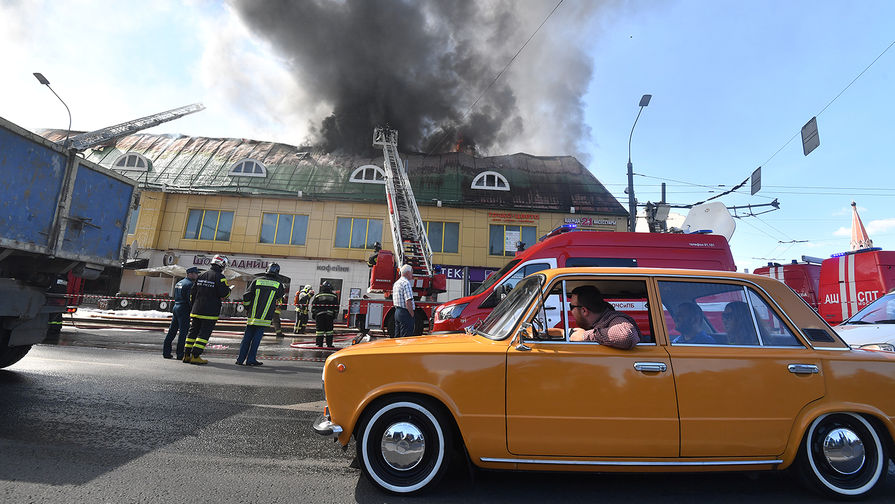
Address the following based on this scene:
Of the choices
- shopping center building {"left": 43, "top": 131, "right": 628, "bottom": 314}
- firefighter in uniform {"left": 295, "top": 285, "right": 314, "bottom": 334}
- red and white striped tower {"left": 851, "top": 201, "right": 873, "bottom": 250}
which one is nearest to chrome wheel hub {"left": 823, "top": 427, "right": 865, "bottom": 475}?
firefighter in uniform {"left": 295, "top": 285, "right": 314, "bottom": 334}

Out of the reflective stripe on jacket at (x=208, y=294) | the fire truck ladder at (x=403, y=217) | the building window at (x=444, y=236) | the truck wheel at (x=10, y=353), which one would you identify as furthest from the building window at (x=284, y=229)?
the truck wheel at (x=10, y=353)

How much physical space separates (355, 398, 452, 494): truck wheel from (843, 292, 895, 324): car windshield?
20.7ft

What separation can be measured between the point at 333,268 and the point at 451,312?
50.1 feet

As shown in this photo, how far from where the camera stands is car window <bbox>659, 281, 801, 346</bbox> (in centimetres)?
273

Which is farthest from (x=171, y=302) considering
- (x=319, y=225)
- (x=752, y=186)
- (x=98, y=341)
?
(x=752, y=186)

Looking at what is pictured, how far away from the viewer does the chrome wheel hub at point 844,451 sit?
2.57m

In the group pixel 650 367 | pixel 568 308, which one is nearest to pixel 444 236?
pixel 568 308

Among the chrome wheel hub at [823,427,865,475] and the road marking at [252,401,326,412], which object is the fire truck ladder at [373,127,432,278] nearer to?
the road marking at [252,401,326,412]

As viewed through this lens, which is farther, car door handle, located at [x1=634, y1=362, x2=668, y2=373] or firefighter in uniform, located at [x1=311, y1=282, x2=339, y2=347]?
Result: firefighter in uniform, located at [x1=311, y1=282, x2=339, y2=347]

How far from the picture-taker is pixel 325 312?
31.3ft

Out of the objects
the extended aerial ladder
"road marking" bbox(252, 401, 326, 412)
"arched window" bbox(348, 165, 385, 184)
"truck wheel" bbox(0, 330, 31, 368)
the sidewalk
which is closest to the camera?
"road marking" bbox(252, 401, 326, 412)

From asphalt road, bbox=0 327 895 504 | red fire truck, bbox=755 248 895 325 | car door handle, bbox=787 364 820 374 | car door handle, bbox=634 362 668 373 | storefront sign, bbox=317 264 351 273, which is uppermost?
storefront sign, bbox=317 264 351 273

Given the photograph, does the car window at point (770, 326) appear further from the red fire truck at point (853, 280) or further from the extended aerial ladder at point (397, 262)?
the extended aerial ladder at point (397, 262)

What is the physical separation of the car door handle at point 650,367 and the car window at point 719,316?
9.6 inches
